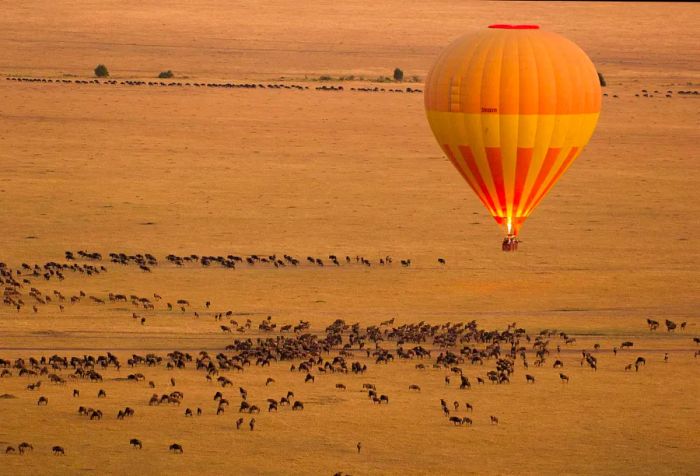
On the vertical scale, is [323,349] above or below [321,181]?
below

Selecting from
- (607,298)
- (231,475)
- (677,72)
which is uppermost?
(677,72)

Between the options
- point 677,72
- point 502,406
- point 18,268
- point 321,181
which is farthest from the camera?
point 677,72

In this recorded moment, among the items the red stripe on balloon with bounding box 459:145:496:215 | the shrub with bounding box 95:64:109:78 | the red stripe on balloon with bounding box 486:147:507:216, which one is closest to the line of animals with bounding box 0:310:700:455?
the red stripe on balloon with bounding box 486:147:507:216

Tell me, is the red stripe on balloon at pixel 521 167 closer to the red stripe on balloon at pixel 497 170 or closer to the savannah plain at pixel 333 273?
the red stripe on balloon at pixel 497 170

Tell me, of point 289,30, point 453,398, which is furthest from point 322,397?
point 289,30

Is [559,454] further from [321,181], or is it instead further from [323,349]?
[321,181]

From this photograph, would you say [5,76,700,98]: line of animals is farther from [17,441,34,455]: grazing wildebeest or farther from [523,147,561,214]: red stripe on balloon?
[17,441,34,455]: grazing wildebeest

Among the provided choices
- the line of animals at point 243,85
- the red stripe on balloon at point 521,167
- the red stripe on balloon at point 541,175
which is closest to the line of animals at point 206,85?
the line of animals at point 243,85
